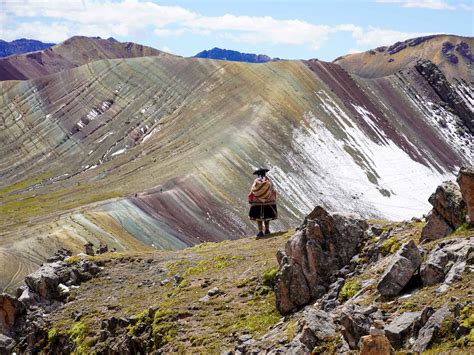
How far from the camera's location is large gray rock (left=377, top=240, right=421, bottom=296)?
1439cm

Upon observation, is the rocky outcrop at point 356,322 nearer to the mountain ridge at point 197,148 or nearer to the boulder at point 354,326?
the boulder at point 354,326

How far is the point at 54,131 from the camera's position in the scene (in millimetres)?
96938

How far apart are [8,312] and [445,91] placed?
115210mm

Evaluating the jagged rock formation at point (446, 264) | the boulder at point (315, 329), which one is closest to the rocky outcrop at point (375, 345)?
the boulder at point (315, 329)

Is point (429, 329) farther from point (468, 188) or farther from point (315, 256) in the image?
point (315, 256)

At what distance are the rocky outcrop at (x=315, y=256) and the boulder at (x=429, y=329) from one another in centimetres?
537

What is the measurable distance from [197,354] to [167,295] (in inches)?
197

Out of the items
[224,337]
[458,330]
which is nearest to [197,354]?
[224,337]

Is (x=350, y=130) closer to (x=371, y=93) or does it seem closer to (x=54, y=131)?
(x=371, y=93)

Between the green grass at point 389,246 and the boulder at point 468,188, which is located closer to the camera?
the boulder at point 468,188

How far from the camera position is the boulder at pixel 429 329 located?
11.6m

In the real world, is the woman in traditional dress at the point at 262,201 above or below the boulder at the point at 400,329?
above

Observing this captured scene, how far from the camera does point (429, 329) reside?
11828 mm

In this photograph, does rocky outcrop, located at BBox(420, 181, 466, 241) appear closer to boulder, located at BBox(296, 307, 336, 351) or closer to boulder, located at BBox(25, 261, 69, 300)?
boulder, located at BBox(296, 307, 336, 351)
